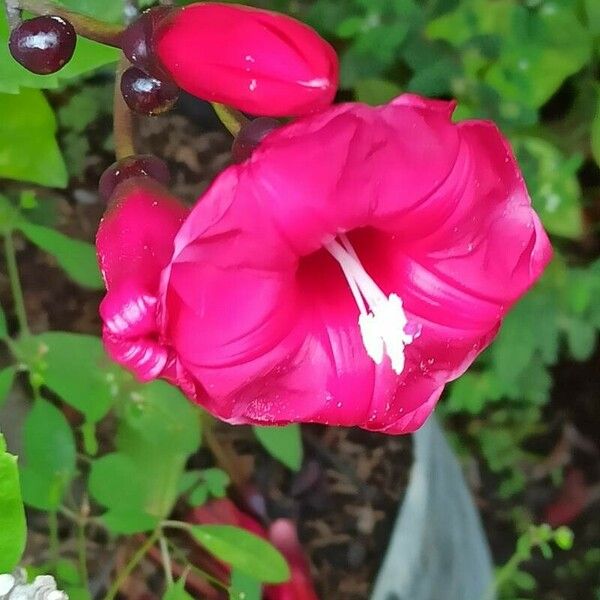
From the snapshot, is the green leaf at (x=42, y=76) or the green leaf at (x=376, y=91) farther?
the green leaf at (x=376, y=91)

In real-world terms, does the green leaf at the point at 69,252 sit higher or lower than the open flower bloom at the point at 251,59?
lower

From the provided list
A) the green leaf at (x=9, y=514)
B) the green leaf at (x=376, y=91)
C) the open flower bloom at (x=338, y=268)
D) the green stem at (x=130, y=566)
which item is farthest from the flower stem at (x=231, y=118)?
the green leaf at (x=376, y=91)

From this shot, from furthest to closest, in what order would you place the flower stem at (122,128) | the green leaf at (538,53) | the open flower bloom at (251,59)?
1. the green leaf at (538,53)
2. the flower stem at (122,128)
3. the open flower bloom at (251,59)

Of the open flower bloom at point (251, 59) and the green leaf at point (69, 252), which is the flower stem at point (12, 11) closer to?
the open flower bloom at point (251, 59)

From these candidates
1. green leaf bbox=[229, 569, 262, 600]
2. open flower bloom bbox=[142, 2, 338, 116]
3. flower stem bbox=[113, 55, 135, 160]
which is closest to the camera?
open flower bloom bbox=[142, 2, 338, 116]

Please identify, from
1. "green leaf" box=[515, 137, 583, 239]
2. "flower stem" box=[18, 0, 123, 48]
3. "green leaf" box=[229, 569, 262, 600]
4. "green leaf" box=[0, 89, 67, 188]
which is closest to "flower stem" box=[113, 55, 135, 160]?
"flower stem" box=[18, 0, 123, 48]

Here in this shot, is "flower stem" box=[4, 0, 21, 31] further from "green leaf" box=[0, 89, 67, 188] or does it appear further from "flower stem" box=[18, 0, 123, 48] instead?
"green leaf" box=[0, 89, 67, 188]

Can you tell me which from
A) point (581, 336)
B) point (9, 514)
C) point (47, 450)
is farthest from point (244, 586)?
point (581, 336)

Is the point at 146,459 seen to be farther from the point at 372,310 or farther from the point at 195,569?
the point at 372,310
